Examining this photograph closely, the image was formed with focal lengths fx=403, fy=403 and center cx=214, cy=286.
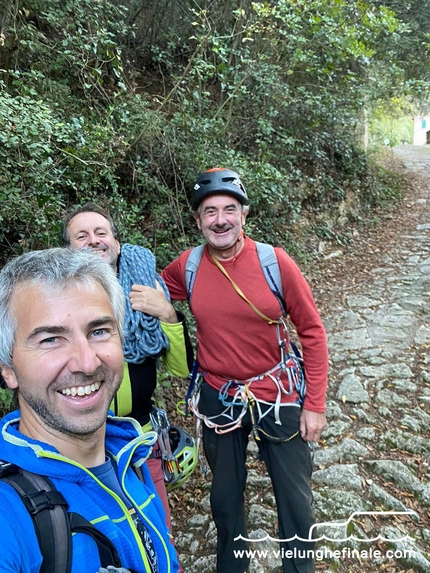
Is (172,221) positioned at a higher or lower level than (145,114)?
lower

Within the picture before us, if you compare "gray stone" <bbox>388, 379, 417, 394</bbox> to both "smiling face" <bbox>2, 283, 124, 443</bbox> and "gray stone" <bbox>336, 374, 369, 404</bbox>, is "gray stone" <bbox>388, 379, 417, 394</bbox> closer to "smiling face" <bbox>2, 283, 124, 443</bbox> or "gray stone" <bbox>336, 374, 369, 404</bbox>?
"gray stone" <bbox>336, 374, 369, 404</bbox>

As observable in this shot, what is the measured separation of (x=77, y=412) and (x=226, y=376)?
1.28 metres

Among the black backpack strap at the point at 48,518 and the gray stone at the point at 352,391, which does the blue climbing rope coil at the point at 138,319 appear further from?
the gray stone at the point at 352,391

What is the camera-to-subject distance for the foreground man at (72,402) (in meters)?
1.15

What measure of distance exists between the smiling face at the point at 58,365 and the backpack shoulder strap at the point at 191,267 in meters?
1.11

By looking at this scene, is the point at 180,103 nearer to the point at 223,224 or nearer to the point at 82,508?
the point at 223,224

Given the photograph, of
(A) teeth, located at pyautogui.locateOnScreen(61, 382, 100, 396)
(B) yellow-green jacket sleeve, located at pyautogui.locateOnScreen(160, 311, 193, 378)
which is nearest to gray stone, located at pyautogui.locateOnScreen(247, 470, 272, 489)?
(B) yellow-green jacket sleeve, located at pyautogui.locateOnScreen(160, 311, 193, 378)

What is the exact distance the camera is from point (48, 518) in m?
1.06

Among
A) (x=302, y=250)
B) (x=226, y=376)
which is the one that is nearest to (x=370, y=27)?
(x=302, y=250)

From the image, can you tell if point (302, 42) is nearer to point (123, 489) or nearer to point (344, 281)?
point (344, 281)

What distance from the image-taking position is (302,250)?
8016mm

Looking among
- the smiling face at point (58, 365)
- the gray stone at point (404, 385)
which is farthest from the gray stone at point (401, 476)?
the smiling face at point (58, 365)

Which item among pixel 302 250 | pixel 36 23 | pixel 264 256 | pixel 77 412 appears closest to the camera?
pixel 77 412

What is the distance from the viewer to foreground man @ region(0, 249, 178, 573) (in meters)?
1.15
